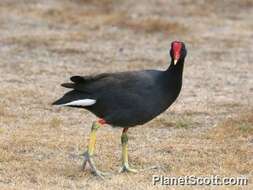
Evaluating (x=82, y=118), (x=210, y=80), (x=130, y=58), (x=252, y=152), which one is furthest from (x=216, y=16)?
(x=252, y=152)

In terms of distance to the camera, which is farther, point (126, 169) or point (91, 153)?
point (126, 169)

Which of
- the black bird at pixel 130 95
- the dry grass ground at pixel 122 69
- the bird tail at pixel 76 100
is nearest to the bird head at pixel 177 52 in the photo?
the black bird at pixel 130 95

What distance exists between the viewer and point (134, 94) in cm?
715

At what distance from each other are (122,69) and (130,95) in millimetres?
6145

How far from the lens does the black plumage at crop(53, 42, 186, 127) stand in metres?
7.11

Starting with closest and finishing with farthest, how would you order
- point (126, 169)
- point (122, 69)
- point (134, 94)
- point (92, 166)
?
point (134, 94)
point (92, 166)
point (126, 169)
point (122, 69)

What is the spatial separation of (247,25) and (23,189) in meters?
11.6

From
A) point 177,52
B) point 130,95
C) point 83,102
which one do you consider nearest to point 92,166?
point 83,102

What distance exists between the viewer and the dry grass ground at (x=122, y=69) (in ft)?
25.2

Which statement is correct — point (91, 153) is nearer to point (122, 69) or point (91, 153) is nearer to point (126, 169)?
point (126, 169)

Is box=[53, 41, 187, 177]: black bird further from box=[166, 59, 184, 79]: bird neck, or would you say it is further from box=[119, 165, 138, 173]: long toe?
box=[119, 165, 138, 173]: long toe

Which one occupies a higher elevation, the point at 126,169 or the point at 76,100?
the point at 76,100

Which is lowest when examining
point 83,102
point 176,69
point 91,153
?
point 91,153

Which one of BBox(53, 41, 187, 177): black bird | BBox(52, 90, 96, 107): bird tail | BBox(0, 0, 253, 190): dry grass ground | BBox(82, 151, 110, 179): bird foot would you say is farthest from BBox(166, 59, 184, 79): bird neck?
BBox(82, 151, 110, 179): bird foot
